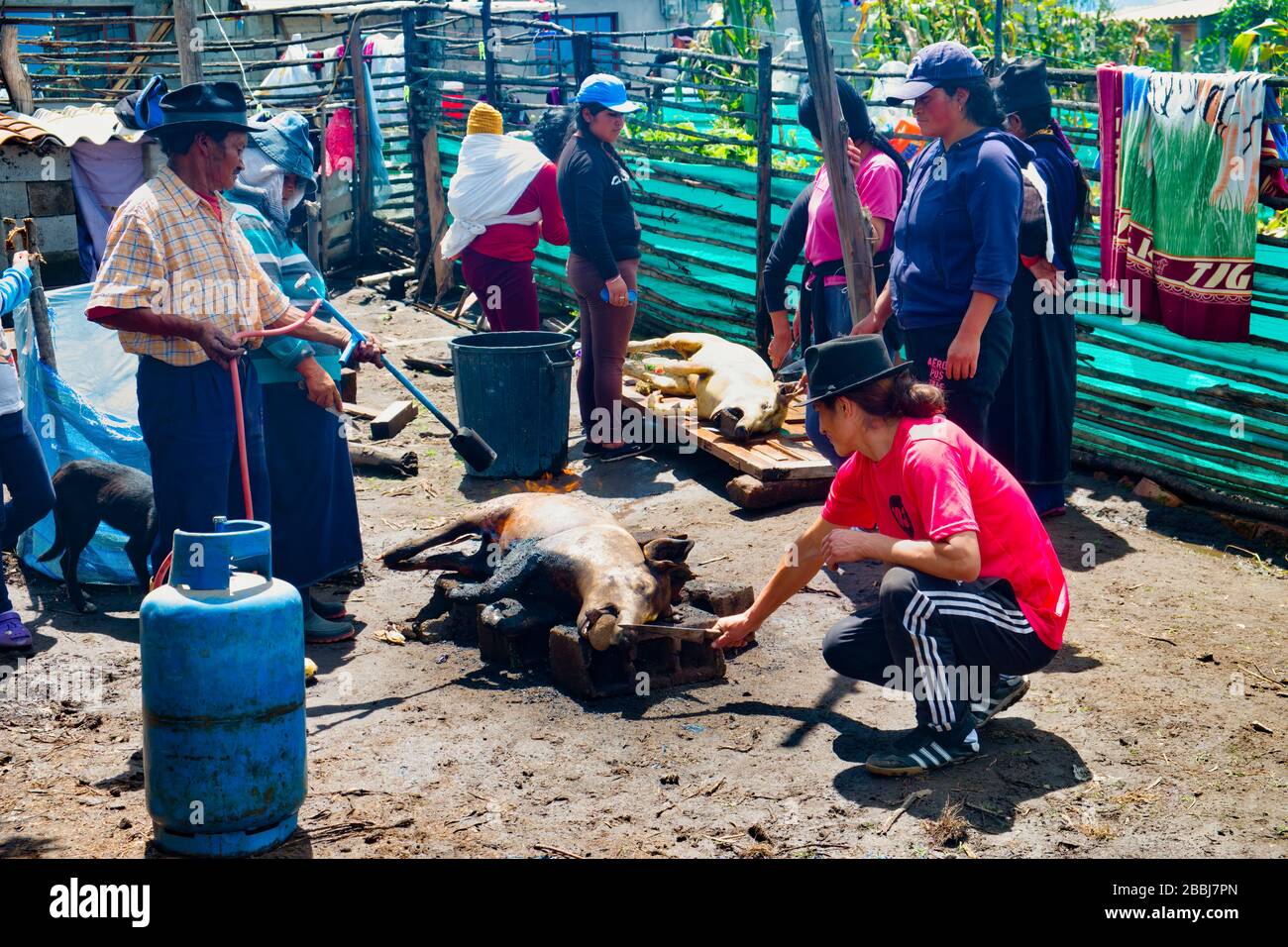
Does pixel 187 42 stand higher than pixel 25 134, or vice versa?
pixel 187 42

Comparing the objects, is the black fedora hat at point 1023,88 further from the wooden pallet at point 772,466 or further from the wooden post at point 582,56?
the wooden post at point 582,56

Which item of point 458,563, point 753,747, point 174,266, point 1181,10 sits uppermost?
point 1181,10

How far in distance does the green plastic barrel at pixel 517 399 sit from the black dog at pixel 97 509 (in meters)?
2.34

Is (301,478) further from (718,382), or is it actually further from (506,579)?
(718,382)

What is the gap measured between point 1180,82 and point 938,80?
216cm

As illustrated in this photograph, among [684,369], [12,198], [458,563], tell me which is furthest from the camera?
[12,198]

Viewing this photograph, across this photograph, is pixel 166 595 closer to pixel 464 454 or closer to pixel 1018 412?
pixel 464 454

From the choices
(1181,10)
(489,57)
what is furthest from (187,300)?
(1181,10)

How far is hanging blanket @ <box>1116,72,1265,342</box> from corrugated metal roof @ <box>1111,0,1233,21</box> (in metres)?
20.2

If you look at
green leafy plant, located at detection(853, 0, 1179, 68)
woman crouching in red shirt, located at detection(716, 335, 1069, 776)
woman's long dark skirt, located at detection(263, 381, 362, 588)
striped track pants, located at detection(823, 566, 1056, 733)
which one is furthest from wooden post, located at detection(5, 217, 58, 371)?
green leafy plant, located at detection(853, 0, 1179, 68)

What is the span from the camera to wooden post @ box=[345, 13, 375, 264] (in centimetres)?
1462

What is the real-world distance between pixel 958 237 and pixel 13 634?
436 cm

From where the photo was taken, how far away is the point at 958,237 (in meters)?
5.24

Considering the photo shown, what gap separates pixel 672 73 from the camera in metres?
21.2
